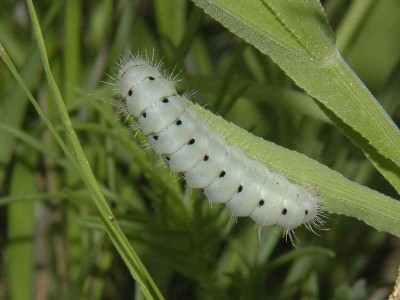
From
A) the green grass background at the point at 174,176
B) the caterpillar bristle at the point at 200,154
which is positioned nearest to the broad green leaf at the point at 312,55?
the green grass background at the point at 174,176

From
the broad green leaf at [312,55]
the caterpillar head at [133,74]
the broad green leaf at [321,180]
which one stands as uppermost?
the caterpillar head at [133,74]

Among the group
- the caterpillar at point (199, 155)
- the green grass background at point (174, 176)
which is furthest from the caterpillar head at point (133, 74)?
the green grass background at point (174, 176)

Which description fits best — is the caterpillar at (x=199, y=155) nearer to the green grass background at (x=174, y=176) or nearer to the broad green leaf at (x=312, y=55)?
the green grass background at (x=174, y=176)

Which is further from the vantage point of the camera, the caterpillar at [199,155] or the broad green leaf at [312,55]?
the caterpillar at [199,155]

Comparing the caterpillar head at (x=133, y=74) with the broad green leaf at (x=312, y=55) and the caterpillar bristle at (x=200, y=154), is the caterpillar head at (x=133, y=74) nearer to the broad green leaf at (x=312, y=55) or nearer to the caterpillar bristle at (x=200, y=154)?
the caterpillar bristle at (x=200, y=154)

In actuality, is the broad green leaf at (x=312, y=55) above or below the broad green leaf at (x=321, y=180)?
above

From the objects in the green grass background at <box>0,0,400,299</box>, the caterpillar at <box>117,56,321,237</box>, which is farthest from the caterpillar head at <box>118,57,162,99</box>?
the green grass background at <box>0,0,400,299</box>
